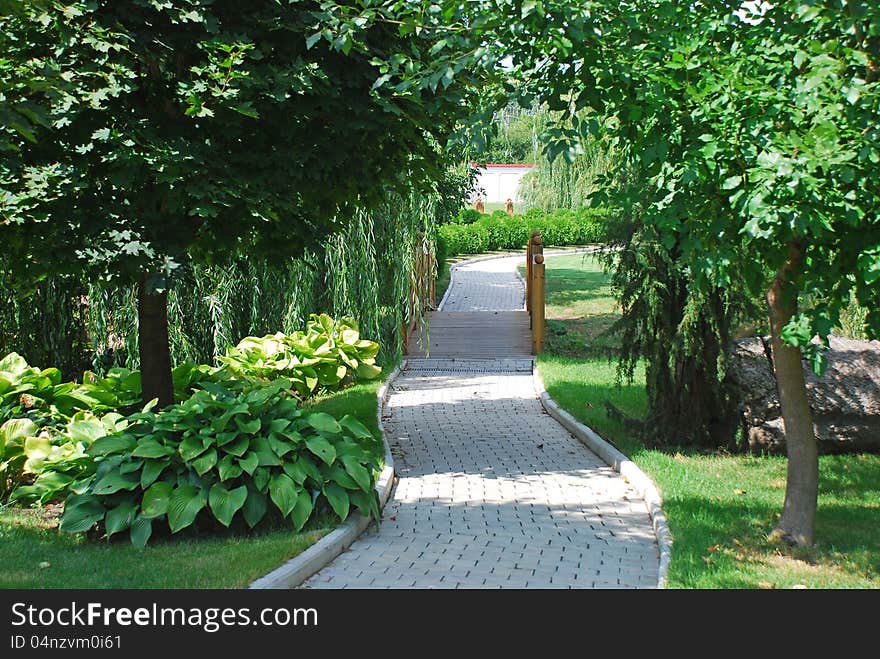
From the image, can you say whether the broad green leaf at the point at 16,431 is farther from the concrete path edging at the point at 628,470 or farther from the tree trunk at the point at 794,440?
the tree trunk at the point at 794,440

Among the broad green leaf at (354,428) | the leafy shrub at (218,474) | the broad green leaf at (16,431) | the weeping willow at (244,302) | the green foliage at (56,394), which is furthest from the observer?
the weeping willow at (244,302)

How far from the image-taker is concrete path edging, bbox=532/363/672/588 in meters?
6.61

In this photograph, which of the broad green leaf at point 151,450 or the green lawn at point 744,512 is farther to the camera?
the broad green leaf at point 151,450

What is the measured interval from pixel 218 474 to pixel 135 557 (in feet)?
3.12

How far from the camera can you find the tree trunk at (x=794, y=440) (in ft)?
21.8

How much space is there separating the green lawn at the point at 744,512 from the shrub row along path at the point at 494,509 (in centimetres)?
33

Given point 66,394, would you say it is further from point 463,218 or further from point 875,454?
point 463,218

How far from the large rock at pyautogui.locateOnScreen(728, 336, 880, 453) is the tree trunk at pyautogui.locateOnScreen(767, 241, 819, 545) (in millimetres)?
2938

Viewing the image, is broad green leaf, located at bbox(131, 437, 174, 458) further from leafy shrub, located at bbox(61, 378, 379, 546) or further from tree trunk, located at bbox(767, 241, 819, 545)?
tree trunk, located at bbox(767, 241, 819, 545)

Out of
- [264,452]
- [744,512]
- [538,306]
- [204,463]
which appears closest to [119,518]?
[204,463]

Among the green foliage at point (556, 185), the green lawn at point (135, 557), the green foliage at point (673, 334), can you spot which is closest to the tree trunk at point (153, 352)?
the green lawn at point (135, 557)

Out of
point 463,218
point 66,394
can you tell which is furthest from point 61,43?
point 463,218

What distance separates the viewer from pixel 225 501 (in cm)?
686

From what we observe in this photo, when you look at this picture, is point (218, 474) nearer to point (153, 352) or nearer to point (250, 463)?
point (250, 463)
